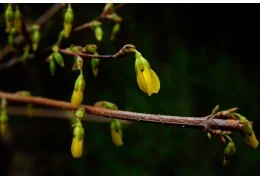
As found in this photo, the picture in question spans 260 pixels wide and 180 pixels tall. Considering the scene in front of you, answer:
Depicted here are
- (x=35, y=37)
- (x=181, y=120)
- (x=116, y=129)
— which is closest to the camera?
(x=181, y=120)

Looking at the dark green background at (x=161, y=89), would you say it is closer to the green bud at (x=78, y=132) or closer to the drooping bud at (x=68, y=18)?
the drooping bud at (x=68, y=18)

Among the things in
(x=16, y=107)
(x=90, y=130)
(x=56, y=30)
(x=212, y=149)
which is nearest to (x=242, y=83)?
(x=212, y=149)

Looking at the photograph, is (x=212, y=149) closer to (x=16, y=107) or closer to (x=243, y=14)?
(x=243, y=14)

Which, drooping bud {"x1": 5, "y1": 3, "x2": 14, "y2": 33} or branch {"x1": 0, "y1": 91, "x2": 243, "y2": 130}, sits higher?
drooping bud {"x1": 5, "y1": 3, "x2": 14, "y2": 33}

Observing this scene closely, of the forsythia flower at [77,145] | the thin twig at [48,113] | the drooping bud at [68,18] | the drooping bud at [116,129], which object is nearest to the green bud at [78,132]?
the forsythia flower at [77,145]

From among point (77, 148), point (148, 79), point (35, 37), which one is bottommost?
point (77, 148)

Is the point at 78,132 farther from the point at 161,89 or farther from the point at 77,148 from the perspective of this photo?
the point at 161,89

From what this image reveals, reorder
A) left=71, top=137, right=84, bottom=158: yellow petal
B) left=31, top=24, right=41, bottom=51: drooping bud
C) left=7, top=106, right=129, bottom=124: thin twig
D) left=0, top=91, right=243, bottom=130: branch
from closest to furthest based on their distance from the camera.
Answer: left=0, top=91, right=243, bottom=130: branch → left=71, top=137, right=84, bottom=158: yellow petal → left=31, top=24, right=41, bottom=51: drooping bud → left=7, top=106, right=129, bottom=124: thin twig

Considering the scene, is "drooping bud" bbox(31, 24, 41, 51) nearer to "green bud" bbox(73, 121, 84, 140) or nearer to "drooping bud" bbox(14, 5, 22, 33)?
"drooping bud" bbox(14, 5, 22, 33)

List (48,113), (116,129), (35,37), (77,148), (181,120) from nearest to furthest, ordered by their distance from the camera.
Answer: (181,120)
(77,148)
(116,129)
(35,37)
(48,113)

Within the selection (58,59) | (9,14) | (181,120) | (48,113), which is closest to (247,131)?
(181,120)

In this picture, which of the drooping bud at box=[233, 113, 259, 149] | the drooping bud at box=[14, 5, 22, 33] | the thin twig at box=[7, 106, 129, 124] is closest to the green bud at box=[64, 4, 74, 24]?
the drooping bud at box=[14, 5, 22, 33]
